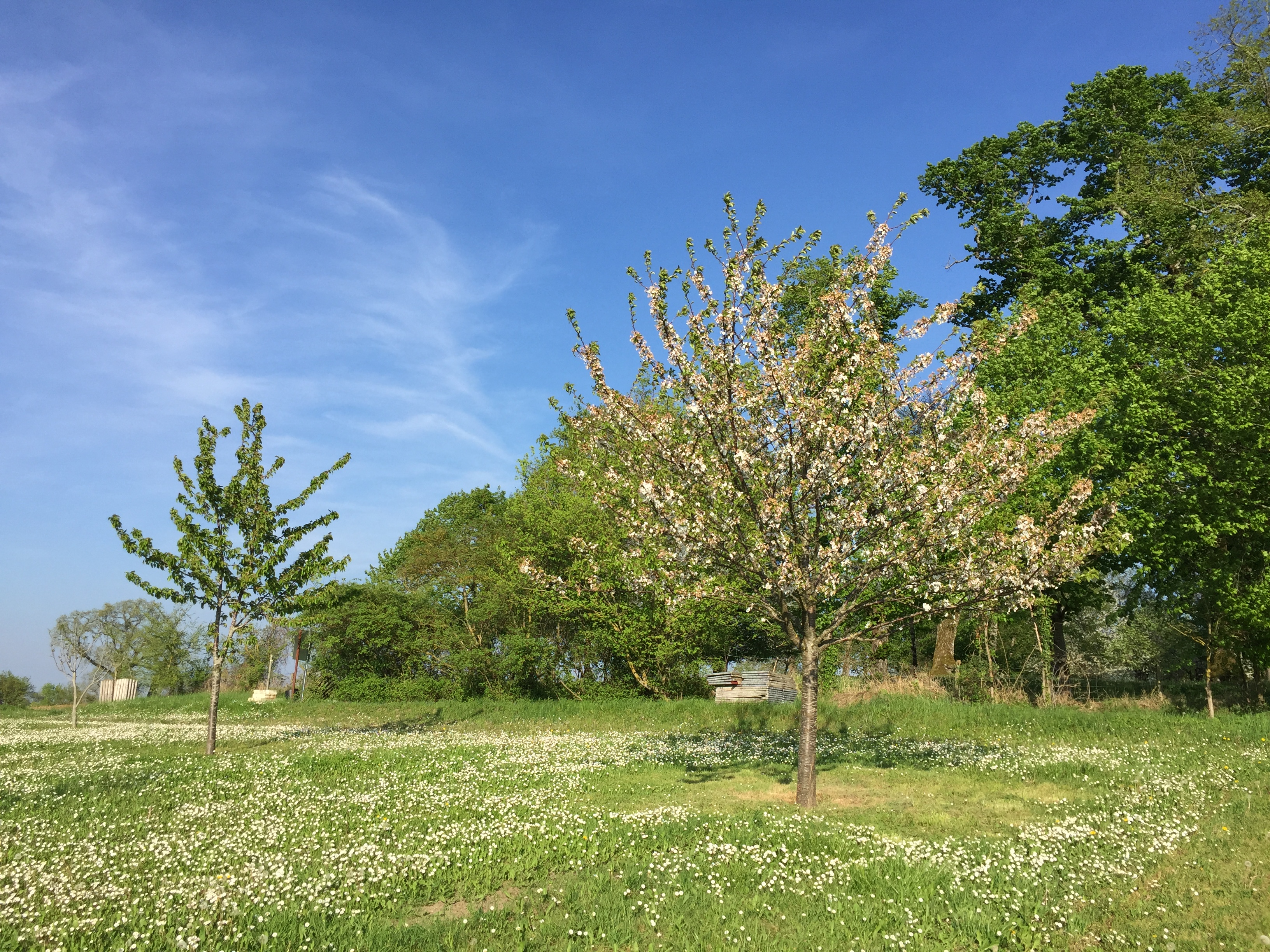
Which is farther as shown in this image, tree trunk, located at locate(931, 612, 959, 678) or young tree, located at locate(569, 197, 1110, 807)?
tree trunk, located at locate(931, 612, 959, 678)

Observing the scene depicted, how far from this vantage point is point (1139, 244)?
3359 cm

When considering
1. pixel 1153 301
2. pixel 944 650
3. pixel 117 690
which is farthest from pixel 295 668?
pixel 1153 301

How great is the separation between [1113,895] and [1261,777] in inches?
321

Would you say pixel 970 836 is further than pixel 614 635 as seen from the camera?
No

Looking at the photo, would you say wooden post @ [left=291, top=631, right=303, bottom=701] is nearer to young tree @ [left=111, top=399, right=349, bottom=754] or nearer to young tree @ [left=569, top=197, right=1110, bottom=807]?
young tree @ [left=111, top=399, right=349, bottom=754]

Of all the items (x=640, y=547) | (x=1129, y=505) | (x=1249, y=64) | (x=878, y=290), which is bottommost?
(x=640, y=547)

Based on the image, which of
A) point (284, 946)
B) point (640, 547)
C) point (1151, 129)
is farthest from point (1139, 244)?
point (284, 946)

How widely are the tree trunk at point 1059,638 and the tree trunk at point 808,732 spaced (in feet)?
67.7

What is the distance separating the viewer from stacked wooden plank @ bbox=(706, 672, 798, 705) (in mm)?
32812

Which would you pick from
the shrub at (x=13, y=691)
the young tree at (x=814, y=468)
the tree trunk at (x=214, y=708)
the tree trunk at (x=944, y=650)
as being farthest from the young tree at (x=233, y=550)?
the shrub at (x=13, y=691)

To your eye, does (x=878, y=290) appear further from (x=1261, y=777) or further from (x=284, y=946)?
(x=284, y=946)

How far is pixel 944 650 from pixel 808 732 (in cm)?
2395

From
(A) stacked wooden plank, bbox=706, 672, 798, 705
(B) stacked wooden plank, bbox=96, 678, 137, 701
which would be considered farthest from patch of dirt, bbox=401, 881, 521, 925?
(B) stacked wooden plank, bbox=96, 678, 137, 701

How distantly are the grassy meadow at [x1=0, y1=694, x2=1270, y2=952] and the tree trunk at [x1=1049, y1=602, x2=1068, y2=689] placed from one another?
10.3m
